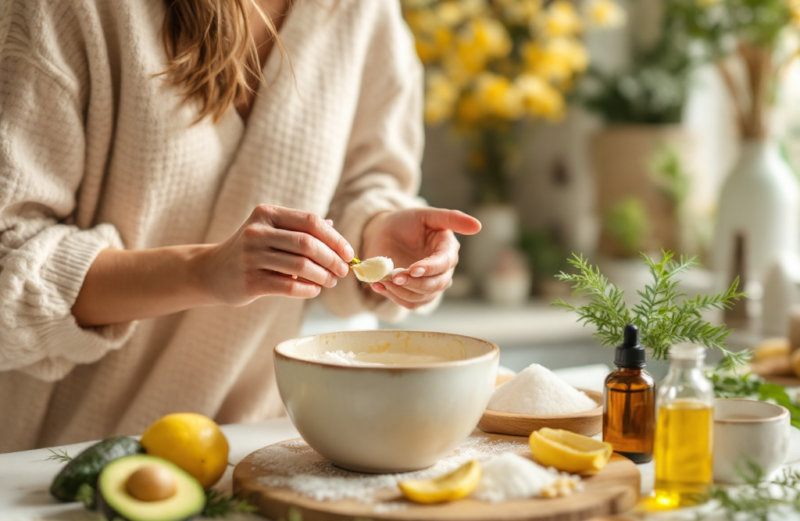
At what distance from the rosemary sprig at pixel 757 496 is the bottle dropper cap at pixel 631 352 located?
134mm

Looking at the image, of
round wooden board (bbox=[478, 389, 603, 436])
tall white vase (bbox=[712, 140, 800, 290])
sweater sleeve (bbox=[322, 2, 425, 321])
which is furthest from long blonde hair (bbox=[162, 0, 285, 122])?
tall white vase (bbox=[712, 140, 800, 290])

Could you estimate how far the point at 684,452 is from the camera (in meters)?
0.77

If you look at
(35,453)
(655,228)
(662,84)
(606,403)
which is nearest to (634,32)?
(662,84)

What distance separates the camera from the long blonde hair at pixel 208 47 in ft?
3.65

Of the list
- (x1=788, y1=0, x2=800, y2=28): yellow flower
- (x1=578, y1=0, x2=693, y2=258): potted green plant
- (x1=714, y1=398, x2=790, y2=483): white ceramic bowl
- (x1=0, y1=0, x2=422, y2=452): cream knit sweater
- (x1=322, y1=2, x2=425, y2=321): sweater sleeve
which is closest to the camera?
(x1=714, y1=398, x2=790, y2=483): white ceramic bowl

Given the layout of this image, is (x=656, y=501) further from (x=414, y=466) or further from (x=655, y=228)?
(x=655, y=228)

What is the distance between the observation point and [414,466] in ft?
2.63

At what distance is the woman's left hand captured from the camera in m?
0.98

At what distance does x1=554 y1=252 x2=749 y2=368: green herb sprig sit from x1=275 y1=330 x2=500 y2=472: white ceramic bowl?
7.0 inches

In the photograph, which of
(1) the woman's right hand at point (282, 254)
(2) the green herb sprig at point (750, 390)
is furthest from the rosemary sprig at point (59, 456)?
(2) the green herb sprig at point (750, 390)

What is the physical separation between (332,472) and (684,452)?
320 millimetres

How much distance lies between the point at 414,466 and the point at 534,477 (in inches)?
4.6

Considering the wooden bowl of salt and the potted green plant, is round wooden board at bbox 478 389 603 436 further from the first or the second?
the potted green plant

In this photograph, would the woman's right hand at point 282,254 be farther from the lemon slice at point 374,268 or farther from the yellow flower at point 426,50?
the yellow flower at point 426,50
